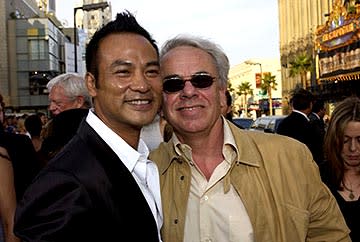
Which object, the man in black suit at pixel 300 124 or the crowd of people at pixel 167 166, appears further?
the man in black suit at pixel 300 124

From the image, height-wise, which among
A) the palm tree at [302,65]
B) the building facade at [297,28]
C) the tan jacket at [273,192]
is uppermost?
the building facade at [297,28]

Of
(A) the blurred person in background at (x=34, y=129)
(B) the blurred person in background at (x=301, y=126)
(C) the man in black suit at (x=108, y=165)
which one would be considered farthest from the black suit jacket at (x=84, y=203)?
(A) the blurred person in background at (x=34, y=129)

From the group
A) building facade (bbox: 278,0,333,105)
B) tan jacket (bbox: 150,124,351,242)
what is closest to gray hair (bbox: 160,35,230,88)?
tan jacket (bbox: 150,124,351,242)

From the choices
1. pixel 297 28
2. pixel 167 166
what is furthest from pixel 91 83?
pixel 297 28

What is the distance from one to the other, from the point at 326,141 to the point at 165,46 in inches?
67.7

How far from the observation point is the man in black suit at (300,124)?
9.21 metres

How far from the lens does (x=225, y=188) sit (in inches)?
119

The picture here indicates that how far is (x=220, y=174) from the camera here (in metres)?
3.11

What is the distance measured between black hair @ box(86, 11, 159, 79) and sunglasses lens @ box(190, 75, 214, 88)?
0.69m

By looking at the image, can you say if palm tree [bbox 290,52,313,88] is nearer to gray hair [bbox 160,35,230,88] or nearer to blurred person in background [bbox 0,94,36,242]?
blurred person in background [bbox 0,94,36,242]

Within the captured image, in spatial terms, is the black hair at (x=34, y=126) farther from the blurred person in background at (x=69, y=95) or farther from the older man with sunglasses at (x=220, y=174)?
the older man with sunglasses at (x=220, y=174)

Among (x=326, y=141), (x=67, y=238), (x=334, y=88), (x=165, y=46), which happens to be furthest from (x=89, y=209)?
(x=334, y=88)

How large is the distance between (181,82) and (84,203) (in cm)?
133

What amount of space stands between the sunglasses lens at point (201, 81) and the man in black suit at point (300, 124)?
6199 millimetres
